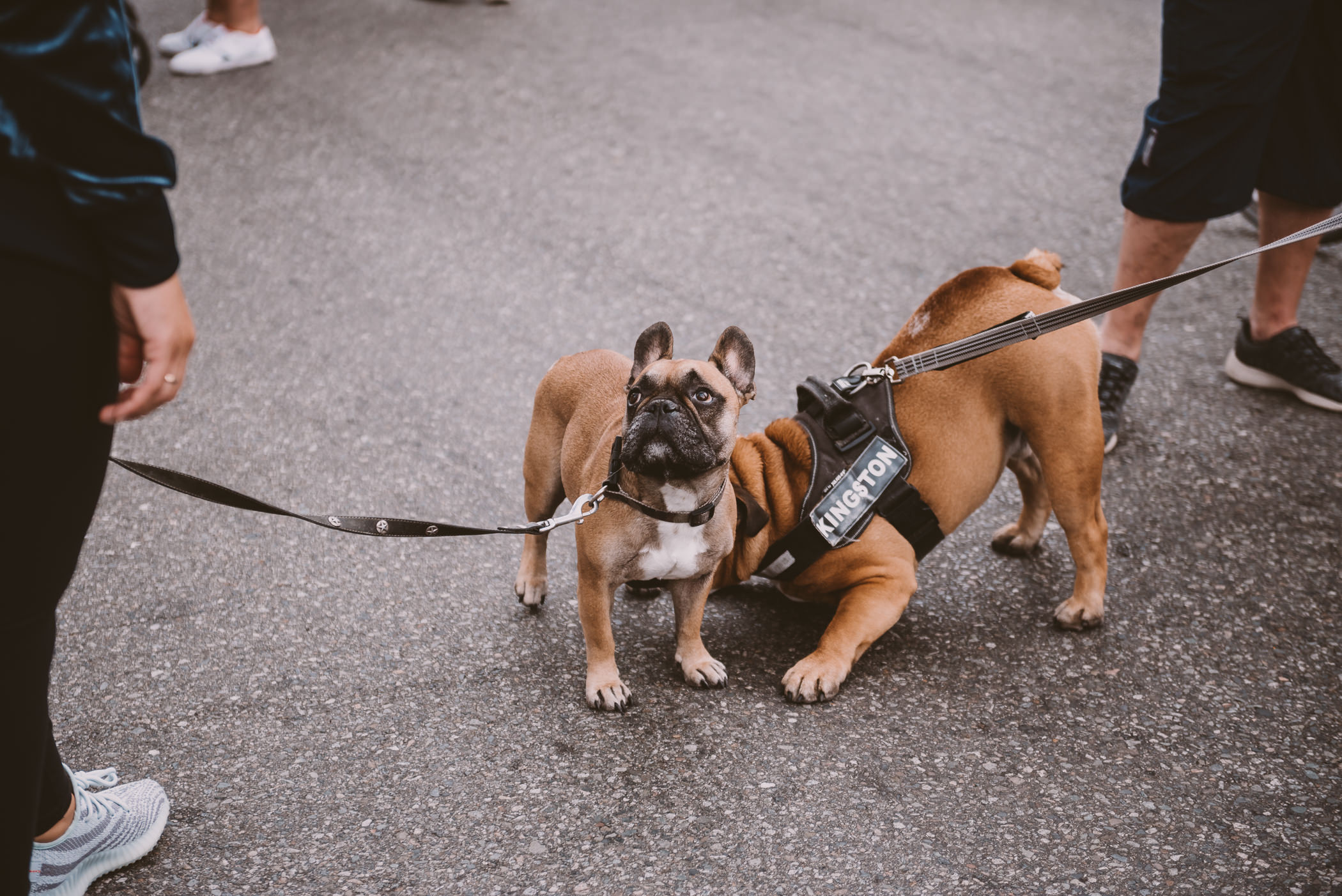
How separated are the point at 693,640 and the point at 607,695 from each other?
0.86ft

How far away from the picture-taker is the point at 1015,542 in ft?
10.9

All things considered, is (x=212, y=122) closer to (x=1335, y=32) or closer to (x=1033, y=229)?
(x=1033, y=229)

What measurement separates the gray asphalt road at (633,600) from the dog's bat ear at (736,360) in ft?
2.21

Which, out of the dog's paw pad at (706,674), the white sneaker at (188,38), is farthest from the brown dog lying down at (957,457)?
the white sneaker at (188,38)

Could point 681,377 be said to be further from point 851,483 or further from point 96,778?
point 96,778

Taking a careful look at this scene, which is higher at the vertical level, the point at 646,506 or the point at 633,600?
the point at 646,506

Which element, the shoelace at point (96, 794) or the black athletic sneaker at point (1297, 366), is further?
the black athletic sneaker at point (1297, 366)

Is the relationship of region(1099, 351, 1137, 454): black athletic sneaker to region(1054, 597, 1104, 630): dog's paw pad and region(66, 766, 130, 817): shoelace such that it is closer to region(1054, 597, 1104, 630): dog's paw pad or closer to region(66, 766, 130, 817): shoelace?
region(1054, 597, 1104, 630): dog's paw pad

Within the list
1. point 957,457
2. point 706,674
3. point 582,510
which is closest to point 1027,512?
point 957,457

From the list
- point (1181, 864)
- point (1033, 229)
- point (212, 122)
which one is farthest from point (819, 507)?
point (212, 122)

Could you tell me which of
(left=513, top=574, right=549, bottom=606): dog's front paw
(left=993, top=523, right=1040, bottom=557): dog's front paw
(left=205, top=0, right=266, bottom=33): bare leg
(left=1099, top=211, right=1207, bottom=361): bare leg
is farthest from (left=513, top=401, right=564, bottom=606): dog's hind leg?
(left=205, top=0, right=266, bottom=33): bare leg

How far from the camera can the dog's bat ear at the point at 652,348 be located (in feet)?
8.14

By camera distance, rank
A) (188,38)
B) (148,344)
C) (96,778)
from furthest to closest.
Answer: (188,38) → (96,778) → (148,344)

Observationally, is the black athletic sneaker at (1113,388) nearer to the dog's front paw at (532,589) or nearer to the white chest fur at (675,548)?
the white chest fur at (675,548)
